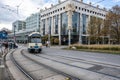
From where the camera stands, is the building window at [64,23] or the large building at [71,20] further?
the building window at [64,23]

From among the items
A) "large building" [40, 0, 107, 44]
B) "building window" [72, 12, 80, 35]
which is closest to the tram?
"large building" [40, 0, 107, 44]

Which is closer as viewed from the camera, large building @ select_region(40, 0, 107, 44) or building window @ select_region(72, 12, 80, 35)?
large building @ select_region(40, 0, 107, 44)

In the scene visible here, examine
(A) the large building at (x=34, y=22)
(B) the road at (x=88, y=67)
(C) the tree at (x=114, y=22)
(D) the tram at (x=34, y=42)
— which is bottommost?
(B) the road at (x=88, y=67)

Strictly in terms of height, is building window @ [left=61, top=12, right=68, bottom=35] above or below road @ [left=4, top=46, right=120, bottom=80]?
above

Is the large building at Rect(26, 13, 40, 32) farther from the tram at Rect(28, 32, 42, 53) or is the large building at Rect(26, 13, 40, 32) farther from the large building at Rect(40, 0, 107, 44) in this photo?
the tram at Rect(28, 32, 42, 53)

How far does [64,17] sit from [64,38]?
1058 cm

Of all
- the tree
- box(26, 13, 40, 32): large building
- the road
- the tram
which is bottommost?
the road

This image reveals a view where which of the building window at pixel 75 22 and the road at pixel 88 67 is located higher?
the building window at pixel 75 22

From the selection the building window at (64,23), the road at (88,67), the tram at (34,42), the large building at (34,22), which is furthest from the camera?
the large building at (34,22)

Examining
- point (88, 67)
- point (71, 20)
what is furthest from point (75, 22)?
point (88, 67)

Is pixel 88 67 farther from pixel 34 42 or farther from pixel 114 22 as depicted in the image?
pixel 114 22

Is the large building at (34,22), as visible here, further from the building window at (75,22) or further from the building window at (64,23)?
the building window at (75,22)

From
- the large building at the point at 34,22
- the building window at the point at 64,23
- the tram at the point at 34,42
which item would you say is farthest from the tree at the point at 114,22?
the large building at the point at 34,22

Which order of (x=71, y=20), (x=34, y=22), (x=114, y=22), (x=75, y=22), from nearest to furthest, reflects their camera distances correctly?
1. (x=114, y=22)
2. (x=71, y=20)
3. (x=75, y=22)
4. (x=34, y=22)
